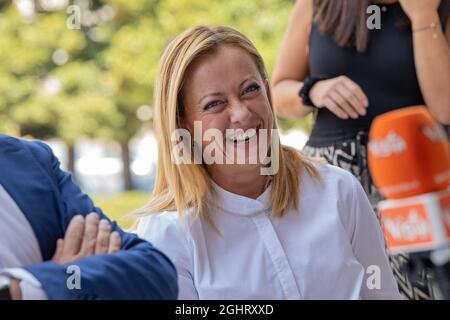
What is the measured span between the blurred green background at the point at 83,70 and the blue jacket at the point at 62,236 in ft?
14.2

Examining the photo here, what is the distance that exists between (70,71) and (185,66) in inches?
216

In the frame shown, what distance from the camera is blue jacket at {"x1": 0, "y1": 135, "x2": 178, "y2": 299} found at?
3.47 ft

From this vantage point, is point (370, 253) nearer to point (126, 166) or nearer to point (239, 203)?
point (239, 203)

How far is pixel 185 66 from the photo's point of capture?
4.21 ft

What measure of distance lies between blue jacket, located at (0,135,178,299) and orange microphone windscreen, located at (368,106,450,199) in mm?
439

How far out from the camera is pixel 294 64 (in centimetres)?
177

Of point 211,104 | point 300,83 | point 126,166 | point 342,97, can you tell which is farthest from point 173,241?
point 126,166

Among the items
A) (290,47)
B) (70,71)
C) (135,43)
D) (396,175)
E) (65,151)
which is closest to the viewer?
(396,175)

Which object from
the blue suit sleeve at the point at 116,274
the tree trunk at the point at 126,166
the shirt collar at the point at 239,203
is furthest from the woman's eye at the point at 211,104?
the tree trunk at the point at 126,166

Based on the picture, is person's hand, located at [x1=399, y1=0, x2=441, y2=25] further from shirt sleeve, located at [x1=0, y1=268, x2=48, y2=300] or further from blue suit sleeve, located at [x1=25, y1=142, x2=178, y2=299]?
shirt sleeve, located at [x1=0, y1=268, x2=48, y2=300]

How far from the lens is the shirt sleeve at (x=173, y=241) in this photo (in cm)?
127
